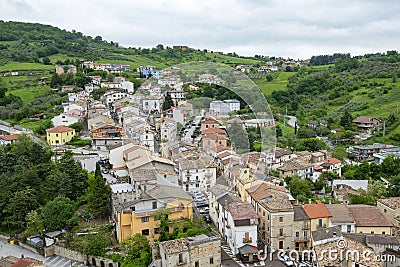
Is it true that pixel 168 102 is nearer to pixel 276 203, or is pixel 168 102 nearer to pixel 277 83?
pixel 276 203

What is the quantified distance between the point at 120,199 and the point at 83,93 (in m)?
12.9

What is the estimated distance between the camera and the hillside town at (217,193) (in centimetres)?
536

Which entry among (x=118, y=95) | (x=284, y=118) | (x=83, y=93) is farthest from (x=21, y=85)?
(x=284, y=118)

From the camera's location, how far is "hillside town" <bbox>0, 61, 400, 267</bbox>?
5363 millimetres

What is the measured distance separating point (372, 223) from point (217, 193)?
4172 millimetres

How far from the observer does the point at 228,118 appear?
551 cm

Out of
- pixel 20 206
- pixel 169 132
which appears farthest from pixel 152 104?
pixel 20 206

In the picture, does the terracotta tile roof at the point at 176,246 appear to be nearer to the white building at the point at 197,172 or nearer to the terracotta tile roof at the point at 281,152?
the white building at the point at 197,172

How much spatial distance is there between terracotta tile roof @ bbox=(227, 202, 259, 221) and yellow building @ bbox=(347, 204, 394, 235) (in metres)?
2.26

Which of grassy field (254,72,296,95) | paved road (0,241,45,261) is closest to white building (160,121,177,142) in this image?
paved road (0,241,45,261)

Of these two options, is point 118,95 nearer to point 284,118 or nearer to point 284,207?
point 284,118

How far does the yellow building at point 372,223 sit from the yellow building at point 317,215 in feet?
2.01

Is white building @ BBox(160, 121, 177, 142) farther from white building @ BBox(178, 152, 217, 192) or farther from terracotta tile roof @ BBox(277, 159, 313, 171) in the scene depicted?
terracotta tile roof @ BBox(277, 159, 313, 171)

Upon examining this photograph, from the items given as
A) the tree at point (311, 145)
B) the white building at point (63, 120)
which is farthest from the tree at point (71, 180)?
the tree at point (311, 145)
